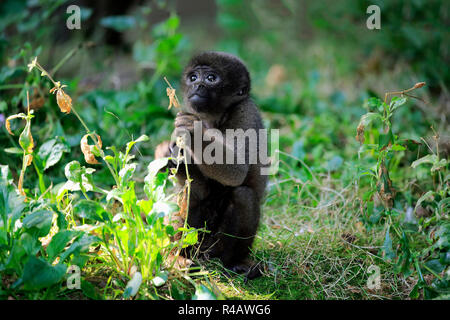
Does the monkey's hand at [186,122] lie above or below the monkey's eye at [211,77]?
below

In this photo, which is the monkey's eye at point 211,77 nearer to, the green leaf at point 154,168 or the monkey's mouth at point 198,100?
the monkey's mouth at point 198,100

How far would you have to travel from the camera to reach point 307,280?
368 centimetres

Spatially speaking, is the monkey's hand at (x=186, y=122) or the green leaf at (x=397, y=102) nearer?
the green leaf at (x=397, y=102)

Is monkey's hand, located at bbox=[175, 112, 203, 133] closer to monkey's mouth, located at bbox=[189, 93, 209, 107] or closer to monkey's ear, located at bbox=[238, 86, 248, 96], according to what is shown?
monkey's mouth, located at bbox=[189, 93, 209, 107]

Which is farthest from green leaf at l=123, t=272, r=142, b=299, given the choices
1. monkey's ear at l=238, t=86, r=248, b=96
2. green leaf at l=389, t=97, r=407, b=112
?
green leaf at l=389, t=97, r=407, b=112

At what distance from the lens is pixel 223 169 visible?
3613 millimetres

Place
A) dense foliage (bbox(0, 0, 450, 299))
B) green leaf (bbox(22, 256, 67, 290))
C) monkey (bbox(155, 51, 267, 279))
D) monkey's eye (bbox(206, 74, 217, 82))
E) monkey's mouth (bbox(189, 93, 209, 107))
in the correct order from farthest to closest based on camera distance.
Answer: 1. monkey's eye (bbox(206, 74, 217, 82))
2. monkey's mouth (bbox(189, 93, 209, 107))
3. monkey (bbox(155, 51, 267, 279))
4. dense foliage (bbox(0, 0, 450, 299))
5. green leaf (bbox(22, 256, 67, 290))

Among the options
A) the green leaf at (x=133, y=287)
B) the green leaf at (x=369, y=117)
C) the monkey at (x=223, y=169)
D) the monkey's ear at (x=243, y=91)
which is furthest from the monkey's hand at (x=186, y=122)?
the green leaf at (x=369, y=117)

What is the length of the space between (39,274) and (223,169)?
4.96ft

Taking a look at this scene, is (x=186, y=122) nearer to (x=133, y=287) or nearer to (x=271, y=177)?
(x=133, y=287)

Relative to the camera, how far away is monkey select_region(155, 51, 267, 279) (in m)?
3.72

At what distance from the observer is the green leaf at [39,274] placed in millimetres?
2766
